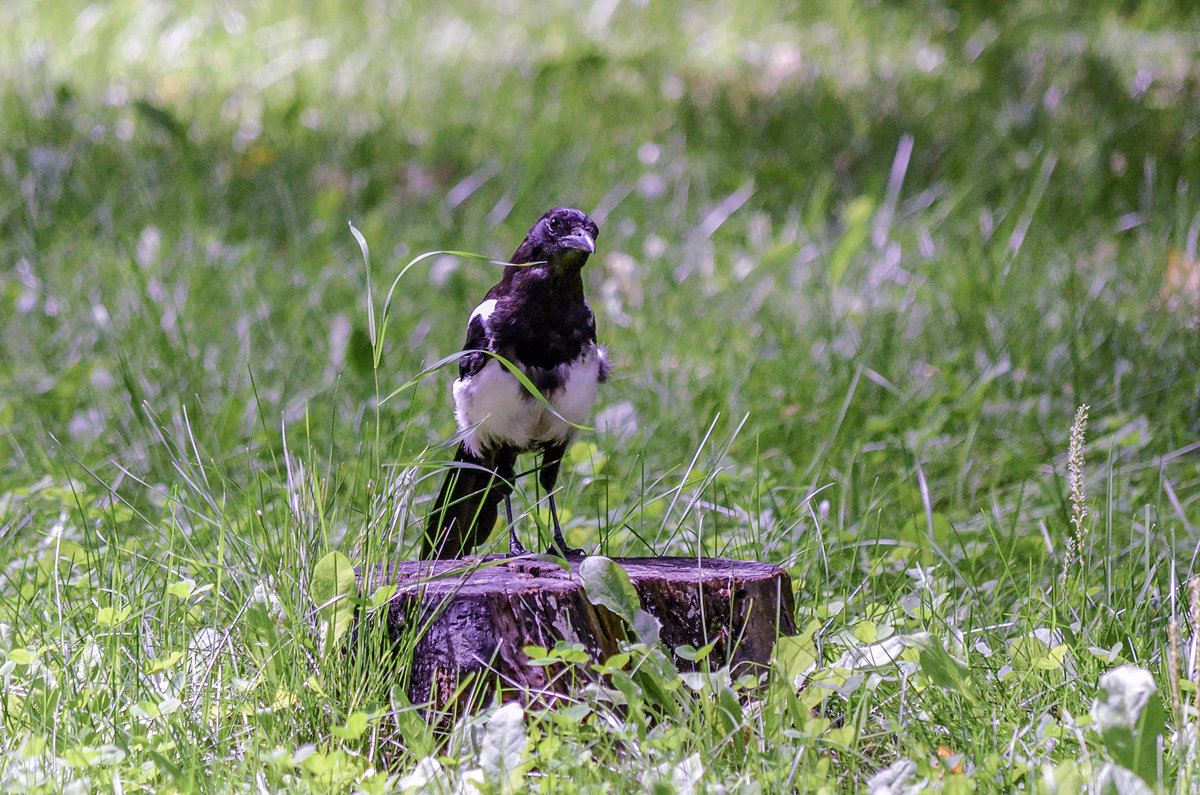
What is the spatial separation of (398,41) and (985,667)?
6.82 metres

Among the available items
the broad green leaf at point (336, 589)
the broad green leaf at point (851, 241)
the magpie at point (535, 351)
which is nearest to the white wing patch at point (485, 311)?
the magpie at point (535, 351)

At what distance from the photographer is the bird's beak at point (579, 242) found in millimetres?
2371

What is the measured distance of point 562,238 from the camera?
2.41 meters

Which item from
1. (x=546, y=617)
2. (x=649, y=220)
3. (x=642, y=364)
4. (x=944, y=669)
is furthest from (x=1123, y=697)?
(x=649, y=220)

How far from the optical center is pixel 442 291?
475 cm

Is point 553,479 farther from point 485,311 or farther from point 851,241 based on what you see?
point 851,241

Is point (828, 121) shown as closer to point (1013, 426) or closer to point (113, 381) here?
point (1013, 426)

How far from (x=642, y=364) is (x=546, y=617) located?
6.71 feet

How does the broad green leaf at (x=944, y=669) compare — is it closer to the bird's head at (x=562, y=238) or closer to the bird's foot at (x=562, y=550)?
the bird's foot at (x=562, y=550)

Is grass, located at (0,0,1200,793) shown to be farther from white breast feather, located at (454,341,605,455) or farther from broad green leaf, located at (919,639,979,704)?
white breast feather, located at (454,341,605,455)

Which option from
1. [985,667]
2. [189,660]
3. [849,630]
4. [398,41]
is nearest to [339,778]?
[189,660]

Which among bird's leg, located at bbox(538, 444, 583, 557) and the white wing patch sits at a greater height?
the white wing patch

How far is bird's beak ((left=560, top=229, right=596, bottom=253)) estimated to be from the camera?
2.37m

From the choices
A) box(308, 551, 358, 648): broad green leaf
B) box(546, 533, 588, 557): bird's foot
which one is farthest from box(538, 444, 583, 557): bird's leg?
box(308, 551, 358, 648): broad green leaf
